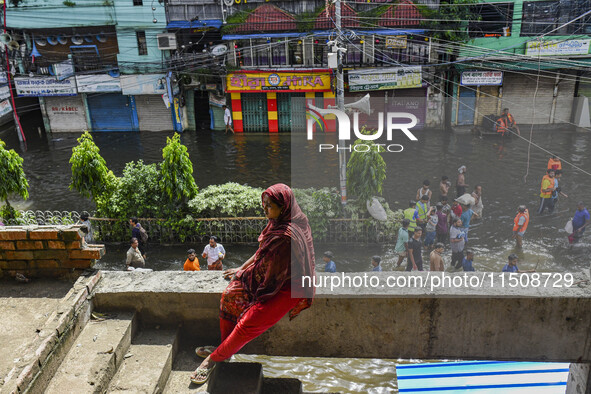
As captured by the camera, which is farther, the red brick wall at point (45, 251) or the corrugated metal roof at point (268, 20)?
the corrugated metal roof at point (268, 20)

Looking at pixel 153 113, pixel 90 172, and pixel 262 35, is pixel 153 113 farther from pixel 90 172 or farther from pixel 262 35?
pixel 90 172

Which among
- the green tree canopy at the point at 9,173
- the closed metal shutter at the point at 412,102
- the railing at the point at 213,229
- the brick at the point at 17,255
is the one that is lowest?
the railing at the point at 213,229

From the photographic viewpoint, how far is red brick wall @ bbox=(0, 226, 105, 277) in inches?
161

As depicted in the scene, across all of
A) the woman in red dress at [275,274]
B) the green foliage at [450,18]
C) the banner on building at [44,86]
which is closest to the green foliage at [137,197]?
the woman in red dress at [275,274]

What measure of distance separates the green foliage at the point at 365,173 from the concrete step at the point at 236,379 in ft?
23.4

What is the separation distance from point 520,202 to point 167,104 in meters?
15.0

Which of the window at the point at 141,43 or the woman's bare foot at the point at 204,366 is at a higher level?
the window at the point at 141,43

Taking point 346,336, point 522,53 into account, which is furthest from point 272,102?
point 346,336

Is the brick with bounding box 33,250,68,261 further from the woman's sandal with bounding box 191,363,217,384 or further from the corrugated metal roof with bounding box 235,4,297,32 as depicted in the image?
the corrugated metal roof with bounding box 235,4,297,32

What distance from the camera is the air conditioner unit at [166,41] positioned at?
20969mm

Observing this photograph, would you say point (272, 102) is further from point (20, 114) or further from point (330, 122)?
point (20, 114)

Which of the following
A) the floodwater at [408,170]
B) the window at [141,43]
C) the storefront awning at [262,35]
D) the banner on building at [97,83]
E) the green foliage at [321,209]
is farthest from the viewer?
the banner on building at [97,83]

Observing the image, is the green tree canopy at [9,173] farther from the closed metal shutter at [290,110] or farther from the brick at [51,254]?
the closed metal shutter at [290,110]

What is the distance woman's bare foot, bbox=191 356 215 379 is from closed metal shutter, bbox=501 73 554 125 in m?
20.6
